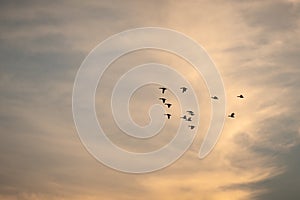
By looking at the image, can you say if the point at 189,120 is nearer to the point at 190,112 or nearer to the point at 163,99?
the point at 190,112

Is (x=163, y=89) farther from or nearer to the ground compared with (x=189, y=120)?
farther from the ground

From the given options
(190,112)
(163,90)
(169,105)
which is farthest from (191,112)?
(163,90)

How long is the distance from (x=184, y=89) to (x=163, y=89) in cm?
1444

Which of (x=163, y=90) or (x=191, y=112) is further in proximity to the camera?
(x=191, y=112)

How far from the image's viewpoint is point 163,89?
4966 inches

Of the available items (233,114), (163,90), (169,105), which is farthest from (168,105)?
(233,114)

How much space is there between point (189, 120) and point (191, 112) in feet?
21.6

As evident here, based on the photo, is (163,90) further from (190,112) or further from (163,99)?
(190,112)

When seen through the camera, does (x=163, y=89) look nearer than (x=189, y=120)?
Yes

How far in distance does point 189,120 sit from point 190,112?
21.6 ft

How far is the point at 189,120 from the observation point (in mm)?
139250

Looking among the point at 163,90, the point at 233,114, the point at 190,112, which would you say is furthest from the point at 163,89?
the point at 233,114

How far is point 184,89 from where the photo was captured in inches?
4882

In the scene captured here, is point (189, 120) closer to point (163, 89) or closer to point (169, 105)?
point (169, 105)
